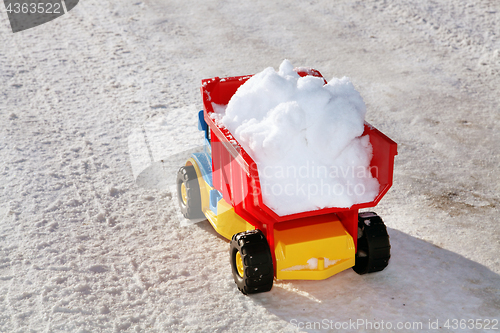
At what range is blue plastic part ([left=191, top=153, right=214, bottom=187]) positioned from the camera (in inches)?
165

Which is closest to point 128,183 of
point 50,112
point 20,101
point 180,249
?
point 180,249

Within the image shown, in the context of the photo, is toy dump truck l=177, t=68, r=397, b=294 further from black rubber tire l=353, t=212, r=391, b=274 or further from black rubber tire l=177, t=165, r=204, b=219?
black rubber tire l=177, t=165, r=204, b=219

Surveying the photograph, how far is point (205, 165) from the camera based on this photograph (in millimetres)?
4312

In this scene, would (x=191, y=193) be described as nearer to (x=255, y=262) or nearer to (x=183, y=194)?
(x=183, y=194)

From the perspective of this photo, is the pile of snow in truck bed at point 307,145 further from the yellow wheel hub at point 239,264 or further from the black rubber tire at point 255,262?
the yellow wheel hub at point 239,264

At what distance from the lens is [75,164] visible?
5293 millimetres

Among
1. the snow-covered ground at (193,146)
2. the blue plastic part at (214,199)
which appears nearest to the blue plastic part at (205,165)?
the blue plastic part at (214,199)

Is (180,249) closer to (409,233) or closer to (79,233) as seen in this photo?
(79,233)

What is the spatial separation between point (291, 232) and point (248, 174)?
0.64m

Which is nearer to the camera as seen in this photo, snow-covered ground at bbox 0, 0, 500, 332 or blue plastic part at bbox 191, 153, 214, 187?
snow-covered ground at bbox 0, 0, 500, 332

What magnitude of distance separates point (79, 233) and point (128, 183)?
34.1 inches

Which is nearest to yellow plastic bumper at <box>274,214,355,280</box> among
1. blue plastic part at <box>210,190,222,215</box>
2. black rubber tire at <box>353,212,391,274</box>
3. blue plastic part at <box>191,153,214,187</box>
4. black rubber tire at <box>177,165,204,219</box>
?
black rubber tire at <box>353,212,391,274</box>

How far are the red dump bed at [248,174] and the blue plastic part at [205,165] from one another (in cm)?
21

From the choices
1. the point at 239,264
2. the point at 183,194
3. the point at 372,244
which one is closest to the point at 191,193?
the point at 183,194
